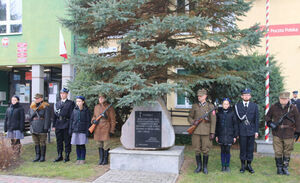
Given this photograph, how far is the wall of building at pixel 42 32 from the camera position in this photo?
13.3 m

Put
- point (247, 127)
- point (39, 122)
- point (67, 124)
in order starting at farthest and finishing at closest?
1. point (67, 124)
2. point (39, 122)
3. point (247, 127)

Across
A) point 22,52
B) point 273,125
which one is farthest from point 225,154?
point 22,52

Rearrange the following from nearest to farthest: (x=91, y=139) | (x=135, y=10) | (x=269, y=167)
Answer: (x=269, y=167)
(x=135, y=10)
(x=91, y=139)

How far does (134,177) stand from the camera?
5371 millimetres

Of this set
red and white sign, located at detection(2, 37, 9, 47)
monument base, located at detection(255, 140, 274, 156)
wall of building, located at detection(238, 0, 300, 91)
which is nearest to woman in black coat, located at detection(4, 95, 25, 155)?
→ monument base, located at detection(255, 140, 274, 156)

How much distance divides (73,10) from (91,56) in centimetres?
119

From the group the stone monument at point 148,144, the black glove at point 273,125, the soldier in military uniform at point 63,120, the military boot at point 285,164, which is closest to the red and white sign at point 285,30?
the black glove at point 273,125

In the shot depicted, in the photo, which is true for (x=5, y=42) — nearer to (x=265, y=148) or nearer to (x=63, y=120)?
(x=63, y=120)

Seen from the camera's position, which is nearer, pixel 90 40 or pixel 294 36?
pixel 90 40

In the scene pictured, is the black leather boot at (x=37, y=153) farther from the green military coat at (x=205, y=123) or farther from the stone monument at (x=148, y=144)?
the green military coat at (x=205, y=123)

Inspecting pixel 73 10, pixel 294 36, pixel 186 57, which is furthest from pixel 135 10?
pixel 294 36

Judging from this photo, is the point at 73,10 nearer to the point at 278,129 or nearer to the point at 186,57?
the point at 186,57

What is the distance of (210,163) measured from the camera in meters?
6.48

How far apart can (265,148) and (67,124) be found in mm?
5459
